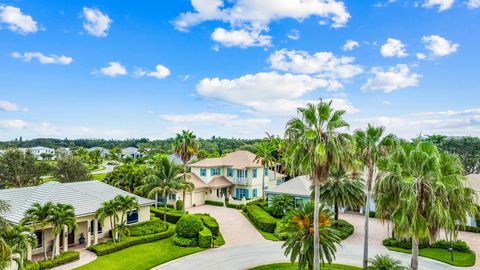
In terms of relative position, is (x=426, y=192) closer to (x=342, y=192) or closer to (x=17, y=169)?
(x=342, y=192)

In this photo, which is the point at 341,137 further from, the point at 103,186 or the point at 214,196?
the point at 214,196

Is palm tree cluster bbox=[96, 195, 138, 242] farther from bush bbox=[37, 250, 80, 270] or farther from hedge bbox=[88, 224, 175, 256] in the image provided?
bush bbox=[37, 250, 80, 270]

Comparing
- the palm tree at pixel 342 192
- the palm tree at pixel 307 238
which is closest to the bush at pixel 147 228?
the palm tree at pixel 307 238

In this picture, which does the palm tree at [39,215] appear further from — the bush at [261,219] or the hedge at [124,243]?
the bush at [261,219]

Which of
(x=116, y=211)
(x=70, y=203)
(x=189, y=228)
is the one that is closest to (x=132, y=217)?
(x=116, y=211)

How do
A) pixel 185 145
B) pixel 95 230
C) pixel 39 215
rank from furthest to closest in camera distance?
pixel 185 145 → pixel 95 230 → pixel 39 215

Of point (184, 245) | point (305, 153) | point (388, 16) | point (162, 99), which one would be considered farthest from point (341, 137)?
point (162, 99)

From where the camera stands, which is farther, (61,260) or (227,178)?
(227,178)
